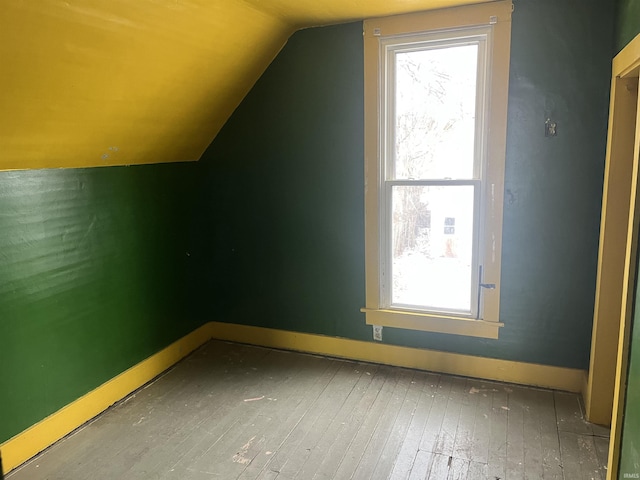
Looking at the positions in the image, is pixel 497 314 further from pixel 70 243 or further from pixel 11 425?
pixel 11 425

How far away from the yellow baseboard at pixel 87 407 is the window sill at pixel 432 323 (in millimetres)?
1332

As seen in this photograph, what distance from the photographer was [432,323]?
127 inches

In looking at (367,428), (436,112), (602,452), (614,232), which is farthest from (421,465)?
(436,112)

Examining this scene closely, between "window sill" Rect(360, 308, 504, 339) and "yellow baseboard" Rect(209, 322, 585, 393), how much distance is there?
6.0 inches

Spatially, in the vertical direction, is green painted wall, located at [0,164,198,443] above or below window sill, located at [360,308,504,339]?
above

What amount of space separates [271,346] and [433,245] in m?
1.39

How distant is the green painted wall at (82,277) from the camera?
2381mm

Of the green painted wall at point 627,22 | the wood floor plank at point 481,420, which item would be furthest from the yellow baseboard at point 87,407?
the green painted wall at point 627,22

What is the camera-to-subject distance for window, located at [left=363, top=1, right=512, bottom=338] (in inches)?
113

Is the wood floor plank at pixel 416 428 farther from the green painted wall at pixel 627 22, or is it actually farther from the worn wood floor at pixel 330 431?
the green painted wall at pixel 627 22

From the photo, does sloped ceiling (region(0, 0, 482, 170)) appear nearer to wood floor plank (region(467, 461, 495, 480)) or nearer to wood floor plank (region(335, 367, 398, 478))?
wood floor plank (region(335, 367, 398, 478))

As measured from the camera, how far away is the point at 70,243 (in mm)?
2660

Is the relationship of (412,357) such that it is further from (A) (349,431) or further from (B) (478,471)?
(B) (478,471)

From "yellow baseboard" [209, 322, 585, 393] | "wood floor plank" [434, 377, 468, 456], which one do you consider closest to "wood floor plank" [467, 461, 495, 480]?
"wood floor plank" [434, 377, 468, 456]
